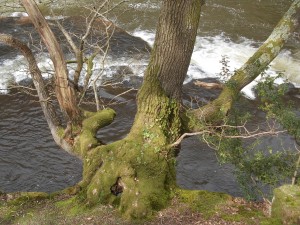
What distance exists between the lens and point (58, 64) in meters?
6.04

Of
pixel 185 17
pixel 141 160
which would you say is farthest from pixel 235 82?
pixel 141 160

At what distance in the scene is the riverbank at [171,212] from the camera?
4.68 meters

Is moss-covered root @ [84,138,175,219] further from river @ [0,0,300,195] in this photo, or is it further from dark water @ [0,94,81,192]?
dark water @ [0,94,81,192]

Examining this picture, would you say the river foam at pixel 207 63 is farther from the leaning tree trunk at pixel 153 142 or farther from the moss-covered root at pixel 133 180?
the moss-covered root at pixel 133 180

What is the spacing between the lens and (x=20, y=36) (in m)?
13.7

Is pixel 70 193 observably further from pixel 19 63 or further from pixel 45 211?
pixel 19 63

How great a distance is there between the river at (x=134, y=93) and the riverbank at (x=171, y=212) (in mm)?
1934

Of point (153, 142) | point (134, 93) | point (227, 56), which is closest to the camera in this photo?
point (153, 142)

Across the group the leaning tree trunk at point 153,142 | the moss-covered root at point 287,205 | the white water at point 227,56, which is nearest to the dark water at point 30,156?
the leaning tree trunk at point 153,142

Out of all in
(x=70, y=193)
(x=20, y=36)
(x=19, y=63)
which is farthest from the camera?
(x=20, y=36)

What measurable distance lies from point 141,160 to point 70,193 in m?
1.42

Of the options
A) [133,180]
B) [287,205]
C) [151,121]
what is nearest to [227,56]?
[151,121]

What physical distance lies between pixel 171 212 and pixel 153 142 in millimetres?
1066

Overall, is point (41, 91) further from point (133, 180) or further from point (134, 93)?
point (134, 93)
